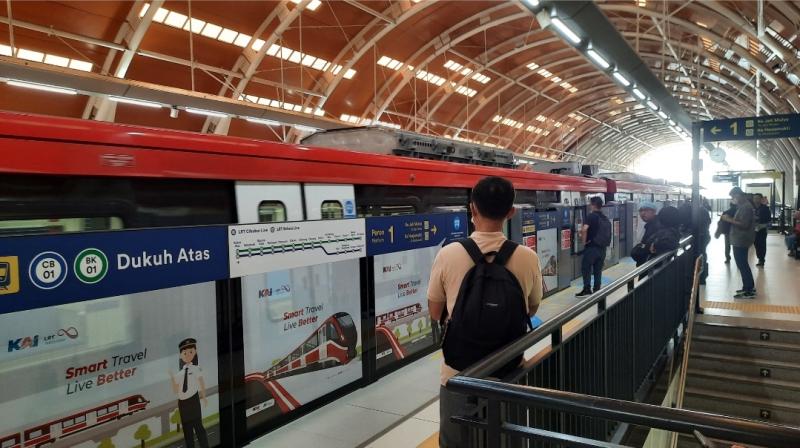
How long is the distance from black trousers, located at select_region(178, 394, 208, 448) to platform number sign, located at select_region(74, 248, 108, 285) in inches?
36.5

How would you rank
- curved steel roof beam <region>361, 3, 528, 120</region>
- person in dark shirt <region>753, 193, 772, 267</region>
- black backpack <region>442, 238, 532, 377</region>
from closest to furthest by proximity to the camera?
black backpack <region>442, 238, 532, 377</region> < person in dark shirt <region>753, 193, 772, 267</region> < curved steel roof beam <region>361, 3, 528, 120</region>

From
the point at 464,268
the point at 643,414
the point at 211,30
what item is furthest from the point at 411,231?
the point at 211,30

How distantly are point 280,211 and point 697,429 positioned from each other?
290 cm

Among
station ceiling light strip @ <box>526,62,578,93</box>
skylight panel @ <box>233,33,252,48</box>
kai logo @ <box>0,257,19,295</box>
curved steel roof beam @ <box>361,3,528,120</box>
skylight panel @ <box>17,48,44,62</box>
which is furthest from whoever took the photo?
station ceiling light strip @ <box>526,62,578,93</box>

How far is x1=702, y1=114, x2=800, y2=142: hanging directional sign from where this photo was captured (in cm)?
790

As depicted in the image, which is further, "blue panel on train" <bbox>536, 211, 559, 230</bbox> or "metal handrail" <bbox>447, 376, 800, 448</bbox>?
"blue panel on train" <bbox>536, 211, 559, 230</bbox>

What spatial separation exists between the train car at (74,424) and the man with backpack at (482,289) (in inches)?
68.9

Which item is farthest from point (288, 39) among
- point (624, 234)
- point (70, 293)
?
point (70, 293)

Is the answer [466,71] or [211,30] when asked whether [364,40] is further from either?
[466,71]

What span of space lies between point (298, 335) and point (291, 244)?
2.29 ft

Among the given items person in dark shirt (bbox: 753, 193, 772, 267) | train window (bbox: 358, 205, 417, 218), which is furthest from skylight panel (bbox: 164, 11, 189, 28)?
person in dark shirt (bbox: 753, 193, 772, 267)

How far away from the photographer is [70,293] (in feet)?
8.02

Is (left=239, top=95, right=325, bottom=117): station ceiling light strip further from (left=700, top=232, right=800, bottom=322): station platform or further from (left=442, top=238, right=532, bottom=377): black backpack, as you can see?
(left=442, top=238, right=532, bottom=377): black backpack

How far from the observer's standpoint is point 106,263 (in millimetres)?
2592
